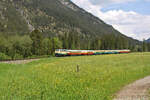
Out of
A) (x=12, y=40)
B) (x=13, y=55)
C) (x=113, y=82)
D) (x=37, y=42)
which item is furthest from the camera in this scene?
(x=37, y=42)

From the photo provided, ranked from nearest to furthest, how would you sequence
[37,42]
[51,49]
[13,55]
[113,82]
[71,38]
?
[113,82] < [13,55] < [37,42] < [51,49] < [71,38]

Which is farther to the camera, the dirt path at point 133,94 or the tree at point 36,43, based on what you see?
the tree at point 36,43

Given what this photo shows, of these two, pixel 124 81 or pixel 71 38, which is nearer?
pixel 124 81

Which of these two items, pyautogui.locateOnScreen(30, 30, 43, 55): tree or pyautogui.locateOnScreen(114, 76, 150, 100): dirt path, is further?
pyautogui.locateOnScreen(30, 30, 43, 55): tree

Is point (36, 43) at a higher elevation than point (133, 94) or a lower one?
higher

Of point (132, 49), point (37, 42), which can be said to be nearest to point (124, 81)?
point (37, 42)

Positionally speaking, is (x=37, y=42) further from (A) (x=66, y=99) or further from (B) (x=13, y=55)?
(A) (x=66, y=99)

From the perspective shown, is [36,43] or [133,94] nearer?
[133,94]

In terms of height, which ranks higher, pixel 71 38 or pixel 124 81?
pixel 71 38

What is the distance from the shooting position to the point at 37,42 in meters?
78.1

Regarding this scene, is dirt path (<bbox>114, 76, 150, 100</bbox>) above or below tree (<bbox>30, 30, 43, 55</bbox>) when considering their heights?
below

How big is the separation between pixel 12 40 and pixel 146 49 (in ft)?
397

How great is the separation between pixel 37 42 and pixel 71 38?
4410 cm

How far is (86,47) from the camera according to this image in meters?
134
